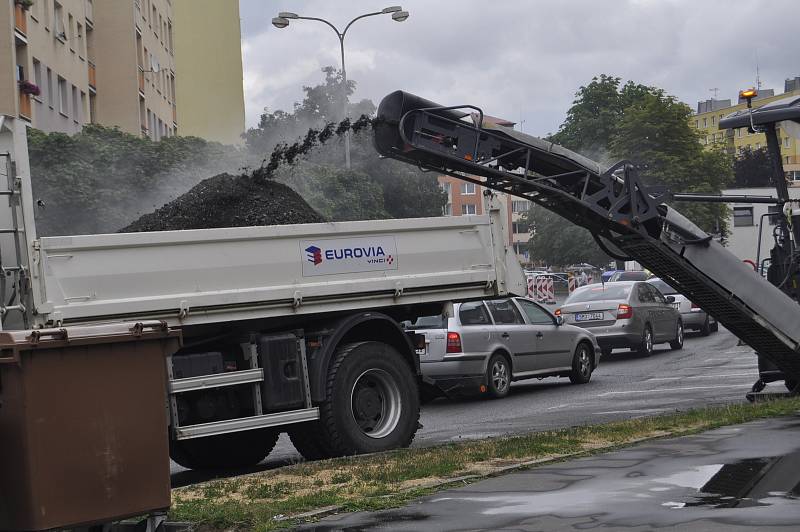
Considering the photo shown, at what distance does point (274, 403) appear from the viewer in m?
10.9

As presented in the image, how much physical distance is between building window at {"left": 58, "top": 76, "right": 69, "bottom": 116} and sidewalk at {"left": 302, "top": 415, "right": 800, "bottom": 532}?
4312 centimetres

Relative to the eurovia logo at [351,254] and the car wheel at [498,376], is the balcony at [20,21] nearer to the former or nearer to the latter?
the car wheel at [498,376]

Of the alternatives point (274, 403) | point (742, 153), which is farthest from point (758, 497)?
point (742, 153)

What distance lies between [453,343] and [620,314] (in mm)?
8553

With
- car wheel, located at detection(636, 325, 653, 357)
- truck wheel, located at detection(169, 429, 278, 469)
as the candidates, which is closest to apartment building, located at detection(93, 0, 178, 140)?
car wheel, located at detection(636, 325, 653, 357)

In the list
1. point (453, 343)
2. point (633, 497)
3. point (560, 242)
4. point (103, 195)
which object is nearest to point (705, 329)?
point (453, 343)

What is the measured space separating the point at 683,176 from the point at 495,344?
186 ft

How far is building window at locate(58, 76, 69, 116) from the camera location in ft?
164

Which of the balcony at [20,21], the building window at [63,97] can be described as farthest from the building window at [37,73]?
the building window at [63,97]

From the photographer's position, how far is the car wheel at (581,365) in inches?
799

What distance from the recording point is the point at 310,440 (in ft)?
37.5

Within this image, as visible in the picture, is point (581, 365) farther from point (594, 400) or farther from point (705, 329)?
point (705, 329)

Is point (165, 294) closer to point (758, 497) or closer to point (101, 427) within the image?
point (101, 427)

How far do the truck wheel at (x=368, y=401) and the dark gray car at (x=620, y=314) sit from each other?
45.2 ft
